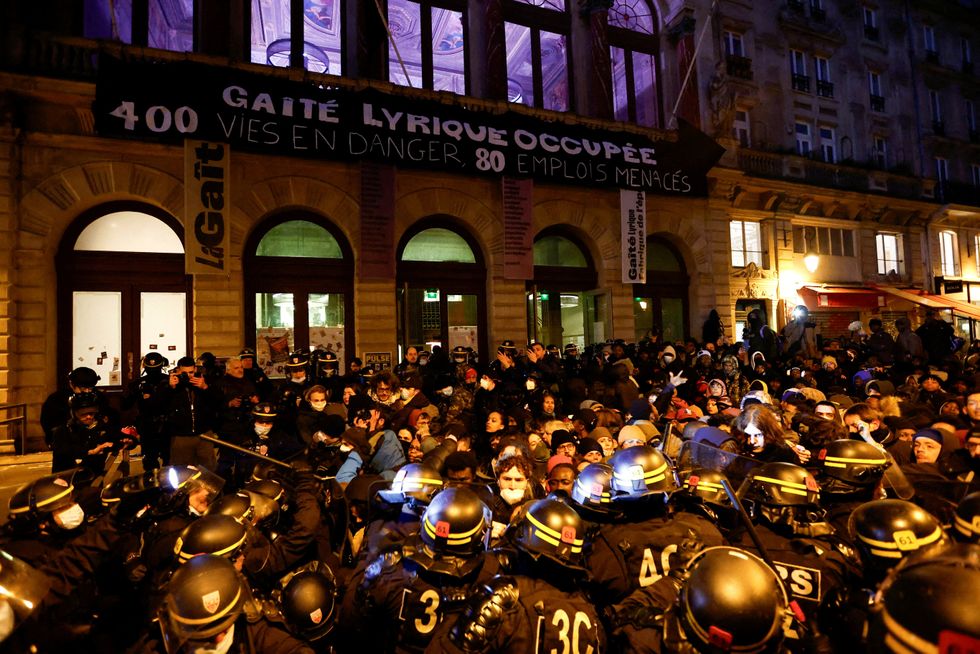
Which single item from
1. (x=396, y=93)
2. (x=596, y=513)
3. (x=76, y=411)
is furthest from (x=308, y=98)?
(x=596, y=513)

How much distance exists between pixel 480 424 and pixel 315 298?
694cm

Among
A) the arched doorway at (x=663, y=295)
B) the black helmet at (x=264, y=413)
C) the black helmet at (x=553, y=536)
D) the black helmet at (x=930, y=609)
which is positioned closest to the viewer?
the black helmet at (x=930, y=609)

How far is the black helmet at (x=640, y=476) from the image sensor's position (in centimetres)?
317

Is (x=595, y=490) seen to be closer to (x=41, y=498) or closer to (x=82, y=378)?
(x=41, y=498)

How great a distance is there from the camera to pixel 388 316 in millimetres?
12727

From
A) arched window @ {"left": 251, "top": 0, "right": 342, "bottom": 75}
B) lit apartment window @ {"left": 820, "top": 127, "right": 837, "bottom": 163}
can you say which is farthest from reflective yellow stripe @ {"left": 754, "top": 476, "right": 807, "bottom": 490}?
lit apartment window @ {"left": 820, "top": 127, "right": 837, "bottom": 163}

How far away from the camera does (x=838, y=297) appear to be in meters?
18.5

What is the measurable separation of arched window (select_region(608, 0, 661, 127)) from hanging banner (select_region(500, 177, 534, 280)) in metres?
5.89

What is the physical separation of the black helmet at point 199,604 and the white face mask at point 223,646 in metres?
0.04

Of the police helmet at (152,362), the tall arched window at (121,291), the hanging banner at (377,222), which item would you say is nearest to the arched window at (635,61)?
the hanging banner at (377,222)

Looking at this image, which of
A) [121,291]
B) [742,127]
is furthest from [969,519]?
[742,127]

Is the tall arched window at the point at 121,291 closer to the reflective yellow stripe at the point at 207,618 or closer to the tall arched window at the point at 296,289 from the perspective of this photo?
the tall arched window at the point at 296,289

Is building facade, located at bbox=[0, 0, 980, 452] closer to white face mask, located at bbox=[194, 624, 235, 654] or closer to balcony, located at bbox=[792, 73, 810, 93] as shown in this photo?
balcony, located at bbox=[792, 73, 810, 93]

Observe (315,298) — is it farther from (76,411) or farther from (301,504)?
(301,504)
